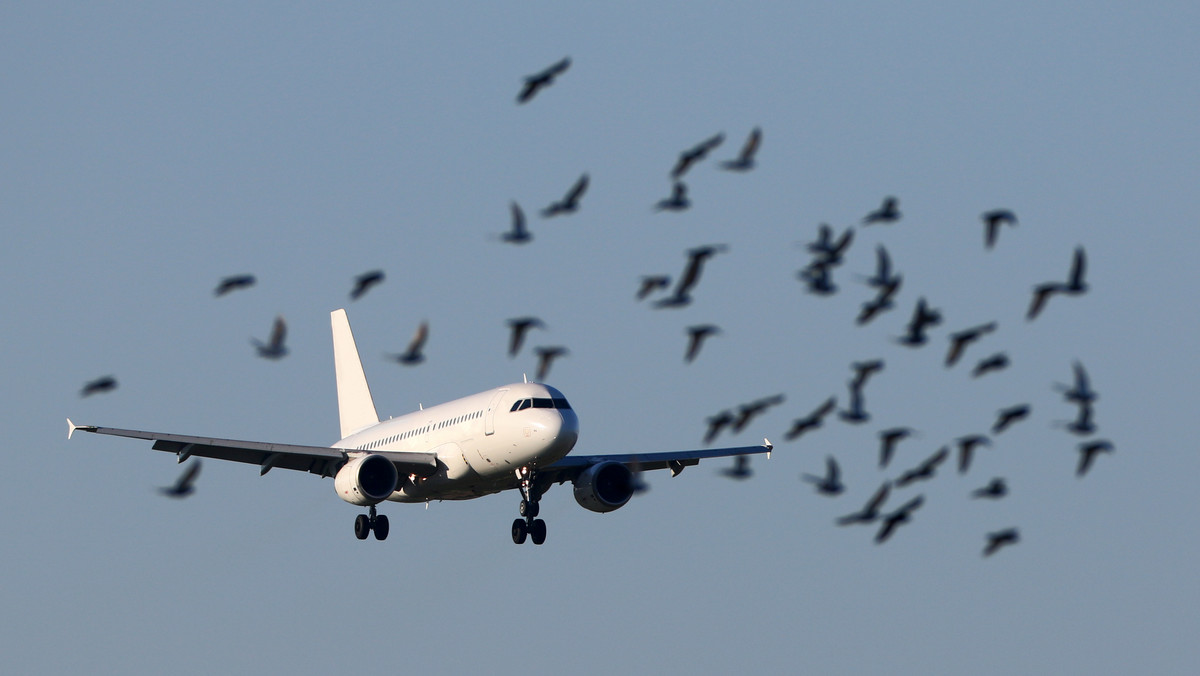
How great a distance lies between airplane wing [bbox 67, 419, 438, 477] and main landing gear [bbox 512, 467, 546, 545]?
137 inches

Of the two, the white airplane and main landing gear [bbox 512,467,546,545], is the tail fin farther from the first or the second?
main landing gear [bbox 512,467,546,545]

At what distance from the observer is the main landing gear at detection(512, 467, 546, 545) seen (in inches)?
2408

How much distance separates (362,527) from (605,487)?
34.3 ft

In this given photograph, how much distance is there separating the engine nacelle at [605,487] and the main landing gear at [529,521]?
2327mm

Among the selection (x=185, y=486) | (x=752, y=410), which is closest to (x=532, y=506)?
(x=185, y=486)

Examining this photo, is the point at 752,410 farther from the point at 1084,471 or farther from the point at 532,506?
the point at 532,506

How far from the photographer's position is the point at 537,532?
204 feet

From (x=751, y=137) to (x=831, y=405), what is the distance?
532 cm

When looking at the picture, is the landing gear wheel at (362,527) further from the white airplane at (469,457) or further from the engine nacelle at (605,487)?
the engine nacelle at (605,487)

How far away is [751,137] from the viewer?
27.7m

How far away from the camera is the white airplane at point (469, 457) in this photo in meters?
57.4

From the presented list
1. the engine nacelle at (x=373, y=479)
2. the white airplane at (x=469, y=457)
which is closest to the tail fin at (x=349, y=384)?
the white airplane at (x=469, y=457)

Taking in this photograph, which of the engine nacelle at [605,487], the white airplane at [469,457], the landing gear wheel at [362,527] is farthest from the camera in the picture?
the landing gear wheel at [362,527]

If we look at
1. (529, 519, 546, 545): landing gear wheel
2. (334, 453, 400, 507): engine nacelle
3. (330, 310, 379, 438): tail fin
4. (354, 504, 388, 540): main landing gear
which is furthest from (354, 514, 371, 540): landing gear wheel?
(330, 310, 379, 438): tail fin
